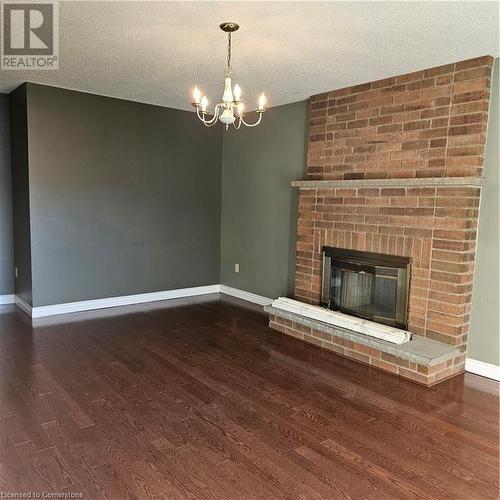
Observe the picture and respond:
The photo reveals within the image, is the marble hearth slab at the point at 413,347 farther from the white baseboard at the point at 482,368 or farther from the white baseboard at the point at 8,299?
the white baseboard at the point at 8,299

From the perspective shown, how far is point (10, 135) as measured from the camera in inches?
192

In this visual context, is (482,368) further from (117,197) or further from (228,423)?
(117,197)

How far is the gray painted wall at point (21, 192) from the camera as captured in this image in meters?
4.44

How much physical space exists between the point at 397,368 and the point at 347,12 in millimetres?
2534

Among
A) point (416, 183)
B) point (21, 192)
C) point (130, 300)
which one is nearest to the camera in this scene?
point (416, 183)

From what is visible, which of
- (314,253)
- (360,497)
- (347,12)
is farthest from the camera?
(314,253)

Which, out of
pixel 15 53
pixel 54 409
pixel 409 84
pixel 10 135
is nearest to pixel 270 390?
pixel 54 409

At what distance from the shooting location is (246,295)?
5633mm

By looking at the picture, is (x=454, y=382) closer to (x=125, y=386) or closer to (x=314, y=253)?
(x=314, y=253)

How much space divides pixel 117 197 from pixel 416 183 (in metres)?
3.31

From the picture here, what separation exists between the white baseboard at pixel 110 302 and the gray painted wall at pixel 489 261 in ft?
11.5

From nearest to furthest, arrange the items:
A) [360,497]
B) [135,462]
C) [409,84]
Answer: [360,497] < [135,462] < [409,84]

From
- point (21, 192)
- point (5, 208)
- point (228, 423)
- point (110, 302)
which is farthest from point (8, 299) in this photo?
point (228, 423)

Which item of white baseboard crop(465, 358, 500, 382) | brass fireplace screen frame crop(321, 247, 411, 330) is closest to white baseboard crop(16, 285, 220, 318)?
brass fireplace screen frame crop(321, 247, 411, 330)
